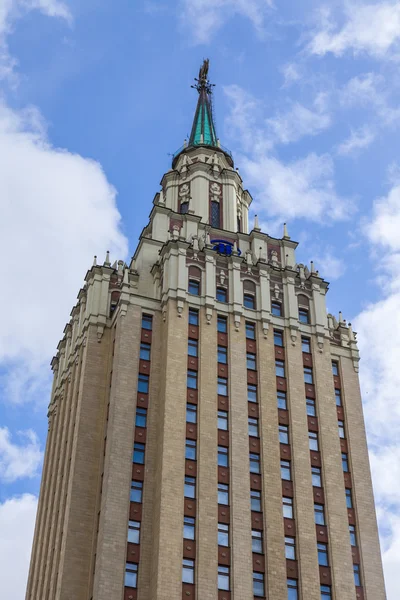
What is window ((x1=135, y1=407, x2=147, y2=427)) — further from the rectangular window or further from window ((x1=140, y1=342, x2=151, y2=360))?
the rectangular window

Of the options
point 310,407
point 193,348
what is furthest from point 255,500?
point 193,348

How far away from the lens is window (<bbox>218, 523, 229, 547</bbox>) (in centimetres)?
6225

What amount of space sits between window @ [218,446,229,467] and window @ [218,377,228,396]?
5050mm

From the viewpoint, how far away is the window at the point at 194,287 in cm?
7650

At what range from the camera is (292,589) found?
62.2 m

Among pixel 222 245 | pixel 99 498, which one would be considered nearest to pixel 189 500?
pixel 99 498

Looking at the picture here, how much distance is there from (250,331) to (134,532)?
22.0 metres

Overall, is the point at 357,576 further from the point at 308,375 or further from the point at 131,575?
the point at 308,375

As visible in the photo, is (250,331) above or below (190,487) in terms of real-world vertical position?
above

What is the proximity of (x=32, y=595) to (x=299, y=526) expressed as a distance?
2460 cm

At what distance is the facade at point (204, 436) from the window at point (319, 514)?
0.37 feet

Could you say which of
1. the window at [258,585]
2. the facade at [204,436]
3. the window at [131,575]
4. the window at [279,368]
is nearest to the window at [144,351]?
the facade at [204,436]

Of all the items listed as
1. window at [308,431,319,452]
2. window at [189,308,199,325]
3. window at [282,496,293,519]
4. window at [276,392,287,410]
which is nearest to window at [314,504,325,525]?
window at [282,496,293,519]

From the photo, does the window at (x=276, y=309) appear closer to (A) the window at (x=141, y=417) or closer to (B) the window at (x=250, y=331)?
(B) the window at (x=250, y=331)
